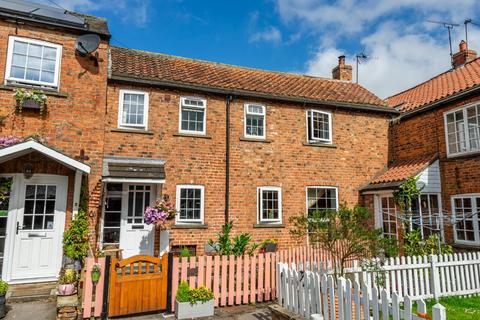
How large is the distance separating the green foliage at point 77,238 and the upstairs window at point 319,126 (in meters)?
8.69

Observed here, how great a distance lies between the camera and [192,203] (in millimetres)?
11312

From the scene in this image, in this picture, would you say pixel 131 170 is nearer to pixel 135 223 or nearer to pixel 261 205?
pixel 135 223

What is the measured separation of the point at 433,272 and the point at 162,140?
876cm

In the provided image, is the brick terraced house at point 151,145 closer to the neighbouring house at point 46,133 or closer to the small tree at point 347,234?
the neighbouring house at point 46,133

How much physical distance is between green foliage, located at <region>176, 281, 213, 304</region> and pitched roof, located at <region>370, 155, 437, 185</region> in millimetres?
8362

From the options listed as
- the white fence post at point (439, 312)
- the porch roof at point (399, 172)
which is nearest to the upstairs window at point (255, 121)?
the porch roof at point (399, 172)

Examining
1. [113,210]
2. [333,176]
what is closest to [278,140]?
[333,176]

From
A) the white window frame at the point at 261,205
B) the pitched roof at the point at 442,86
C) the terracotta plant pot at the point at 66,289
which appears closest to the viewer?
the terracotta plant pot at the point at 66,289

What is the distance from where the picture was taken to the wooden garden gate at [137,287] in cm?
666

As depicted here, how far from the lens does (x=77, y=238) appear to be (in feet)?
29.2

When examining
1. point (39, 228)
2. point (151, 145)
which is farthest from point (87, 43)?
point (39, 228)

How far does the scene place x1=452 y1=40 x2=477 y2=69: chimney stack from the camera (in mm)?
15617

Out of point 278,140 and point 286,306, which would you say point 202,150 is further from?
point 286,306

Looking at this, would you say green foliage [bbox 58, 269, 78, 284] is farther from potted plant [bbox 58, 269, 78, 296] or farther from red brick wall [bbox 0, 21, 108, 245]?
red brick wall [bbox 0, 21, 108, 245]
